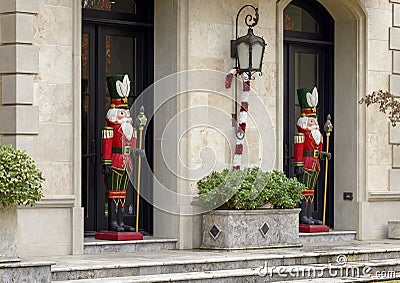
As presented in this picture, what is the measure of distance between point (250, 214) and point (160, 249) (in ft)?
4.41

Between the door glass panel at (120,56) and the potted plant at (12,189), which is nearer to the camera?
the potted plant at (12,189)

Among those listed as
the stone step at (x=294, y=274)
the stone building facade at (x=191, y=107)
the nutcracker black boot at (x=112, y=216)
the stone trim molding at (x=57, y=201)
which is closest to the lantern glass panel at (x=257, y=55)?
the stone building facade at (x=191, y=107)

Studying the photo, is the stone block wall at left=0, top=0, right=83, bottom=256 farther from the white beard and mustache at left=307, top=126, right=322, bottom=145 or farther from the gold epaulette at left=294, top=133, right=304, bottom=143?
the white beard and mustache at left=307, top=126, right=322, bottom=145

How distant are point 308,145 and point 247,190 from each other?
7.49 feet

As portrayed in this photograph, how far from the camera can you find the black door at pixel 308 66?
56.4 ft

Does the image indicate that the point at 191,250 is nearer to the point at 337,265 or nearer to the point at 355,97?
the point at 337,265

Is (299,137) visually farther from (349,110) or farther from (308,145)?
(349,110)

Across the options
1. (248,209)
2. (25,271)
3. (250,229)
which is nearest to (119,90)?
(248,209)

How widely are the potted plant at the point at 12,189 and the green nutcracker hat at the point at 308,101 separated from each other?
5.93m

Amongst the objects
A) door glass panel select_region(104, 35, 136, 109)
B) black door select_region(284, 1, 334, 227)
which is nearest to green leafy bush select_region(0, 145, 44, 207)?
door glass panel select_region(104, 35, 136, 109)

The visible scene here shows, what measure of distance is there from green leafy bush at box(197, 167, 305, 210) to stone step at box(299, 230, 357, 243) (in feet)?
4.67

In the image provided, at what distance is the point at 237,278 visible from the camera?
12625 millimetres

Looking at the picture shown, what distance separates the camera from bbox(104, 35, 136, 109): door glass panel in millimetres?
15281

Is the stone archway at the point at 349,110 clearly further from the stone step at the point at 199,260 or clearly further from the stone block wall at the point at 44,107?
the stone block wall at the point at 44,107
